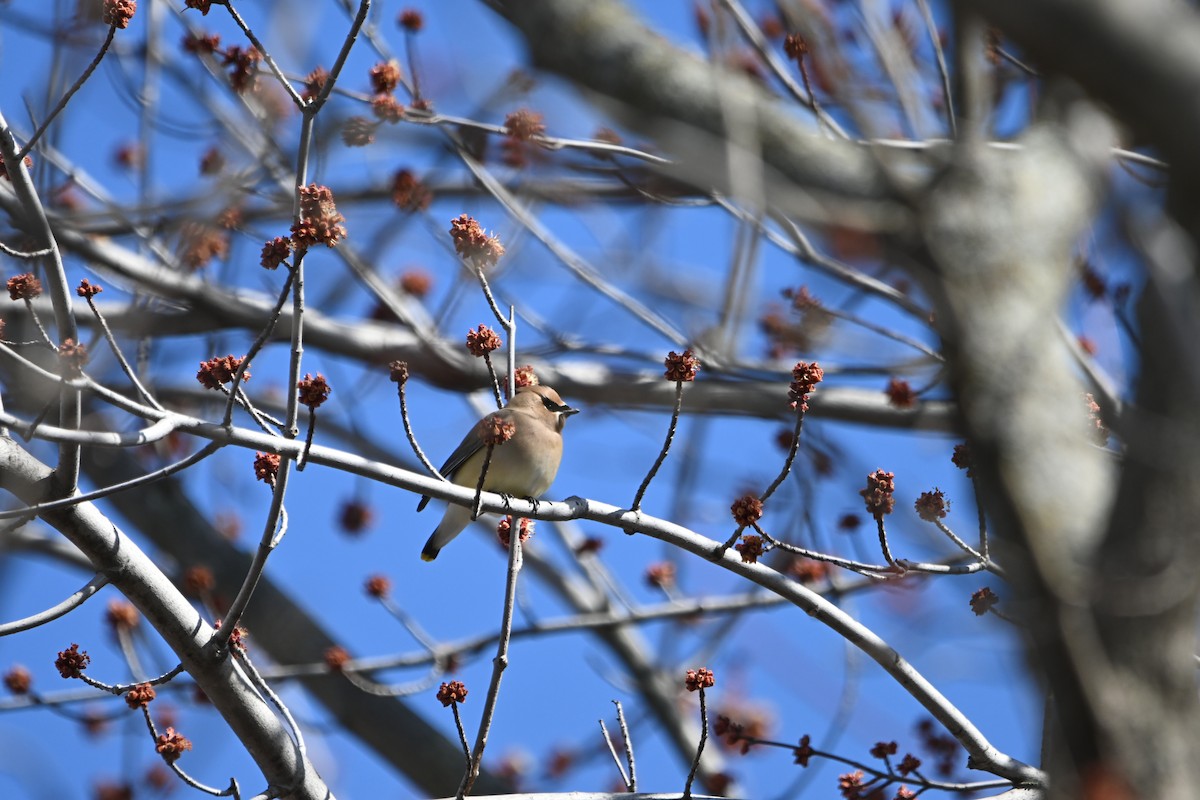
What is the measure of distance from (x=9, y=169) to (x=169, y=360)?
153 inches

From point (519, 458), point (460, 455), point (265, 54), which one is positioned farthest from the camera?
point (460, 455)

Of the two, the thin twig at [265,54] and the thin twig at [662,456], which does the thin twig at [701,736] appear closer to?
the thin twig at [662,456]

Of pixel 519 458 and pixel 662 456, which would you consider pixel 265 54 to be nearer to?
pixel 662 456

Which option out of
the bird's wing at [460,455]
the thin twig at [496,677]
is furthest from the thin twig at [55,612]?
the bird's wing at [460,455]

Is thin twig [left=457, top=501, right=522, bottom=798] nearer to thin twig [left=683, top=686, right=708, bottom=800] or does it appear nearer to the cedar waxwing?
thin twig [left=683, top=686, right=708, bottom=800]

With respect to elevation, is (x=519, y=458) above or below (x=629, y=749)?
above

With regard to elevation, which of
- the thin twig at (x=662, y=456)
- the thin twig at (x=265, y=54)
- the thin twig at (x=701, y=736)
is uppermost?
the thin twig at (x=265, y=54)

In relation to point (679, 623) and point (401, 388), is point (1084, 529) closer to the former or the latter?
point (401, 388)

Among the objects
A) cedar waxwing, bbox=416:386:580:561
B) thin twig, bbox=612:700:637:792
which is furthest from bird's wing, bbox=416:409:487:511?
thin twig, bbox=612:700:637:792

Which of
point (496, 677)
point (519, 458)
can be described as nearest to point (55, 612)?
point (496, 677)

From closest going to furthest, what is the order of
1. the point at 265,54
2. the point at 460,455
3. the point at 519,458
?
the point at 265,54, the point at 519,458, the point at 460,455

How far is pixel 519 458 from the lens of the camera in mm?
6750

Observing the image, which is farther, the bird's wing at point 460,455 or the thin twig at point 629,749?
the bird's wing at point 460,455

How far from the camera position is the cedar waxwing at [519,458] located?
6750 mm
